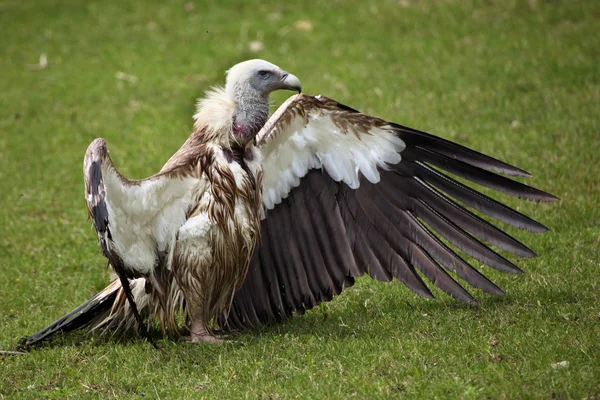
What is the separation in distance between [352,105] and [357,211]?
479 cm

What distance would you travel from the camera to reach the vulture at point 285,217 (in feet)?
17.9

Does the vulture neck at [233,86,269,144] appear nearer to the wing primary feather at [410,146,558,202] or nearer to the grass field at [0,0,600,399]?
the wing primary feather at [410,146,558,202]

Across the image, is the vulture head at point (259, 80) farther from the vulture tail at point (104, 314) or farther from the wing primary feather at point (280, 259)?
the vulture tail at point (104, 314)

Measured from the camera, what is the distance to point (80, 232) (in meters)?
8.06

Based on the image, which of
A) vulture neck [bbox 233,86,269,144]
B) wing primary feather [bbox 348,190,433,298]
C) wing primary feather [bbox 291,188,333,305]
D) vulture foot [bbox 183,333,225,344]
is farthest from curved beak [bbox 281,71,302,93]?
vulture foot [bbox 183,333,225,344]

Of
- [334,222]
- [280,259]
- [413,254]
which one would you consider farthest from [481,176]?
[280,259]

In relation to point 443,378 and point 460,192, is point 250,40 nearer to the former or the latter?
point 460,192

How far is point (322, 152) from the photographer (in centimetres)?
580

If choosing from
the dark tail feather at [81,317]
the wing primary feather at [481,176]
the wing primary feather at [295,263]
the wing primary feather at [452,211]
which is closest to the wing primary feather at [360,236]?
the wing primary feather at [452,211]

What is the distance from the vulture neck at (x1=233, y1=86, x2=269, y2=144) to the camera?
18.3 feet

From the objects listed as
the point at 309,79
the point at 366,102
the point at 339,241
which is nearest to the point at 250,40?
the point at 309,79

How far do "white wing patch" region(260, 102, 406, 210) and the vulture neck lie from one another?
125 millimetres

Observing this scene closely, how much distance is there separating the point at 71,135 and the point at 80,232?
3126 mm

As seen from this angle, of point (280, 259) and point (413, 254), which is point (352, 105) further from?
point (413, 254)
